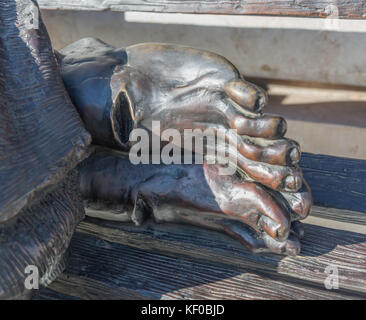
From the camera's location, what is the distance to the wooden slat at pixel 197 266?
0.72m

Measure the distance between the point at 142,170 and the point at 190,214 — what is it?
0.13 meters

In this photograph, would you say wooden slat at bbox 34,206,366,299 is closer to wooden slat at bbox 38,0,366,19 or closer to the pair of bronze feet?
the pair of bronze feet

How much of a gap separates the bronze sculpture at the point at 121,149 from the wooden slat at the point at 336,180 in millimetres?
182

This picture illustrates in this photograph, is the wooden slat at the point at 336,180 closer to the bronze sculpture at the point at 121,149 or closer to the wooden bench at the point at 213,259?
the wooden bench at the point at 213,259

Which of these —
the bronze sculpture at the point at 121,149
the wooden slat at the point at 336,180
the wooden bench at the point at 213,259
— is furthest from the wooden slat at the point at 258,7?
the wooden slat at the point at 336,180

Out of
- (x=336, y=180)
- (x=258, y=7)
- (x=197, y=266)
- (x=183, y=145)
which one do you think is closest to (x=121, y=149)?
(x=183, y=145)

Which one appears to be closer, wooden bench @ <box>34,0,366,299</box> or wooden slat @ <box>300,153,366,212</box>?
wooden bench @ <box>34,0,366,299</box>

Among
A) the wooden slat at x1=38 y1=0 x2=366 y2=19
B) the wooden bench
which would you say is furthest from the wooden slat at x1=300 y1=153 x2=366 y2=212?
the wooden slat at x1=38 y1=0 x2=366 y2=19

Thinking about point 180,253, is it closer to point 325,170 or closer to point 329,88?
point 325,170

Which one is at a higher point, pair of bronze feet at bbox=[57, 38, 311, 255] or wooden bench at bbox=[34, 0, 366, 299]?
pair of bronze feet at bbox=[57, 38, 311, 255]

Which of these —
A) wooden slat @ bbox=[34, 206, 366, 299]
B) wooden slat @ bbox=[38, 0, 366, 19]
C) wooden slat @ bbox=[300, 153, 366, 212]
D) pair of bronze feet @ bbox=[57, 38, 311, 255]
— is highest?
wooden slat @ bbox=[38, 0, 366, 19]

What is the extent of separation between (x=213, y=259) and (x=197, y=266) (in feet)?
0.12

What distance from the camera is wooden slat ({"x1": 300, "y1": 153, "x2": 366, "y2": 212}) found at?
93 cm

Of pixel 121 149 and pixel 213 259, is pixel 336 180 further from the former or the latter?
pixel 121 149
